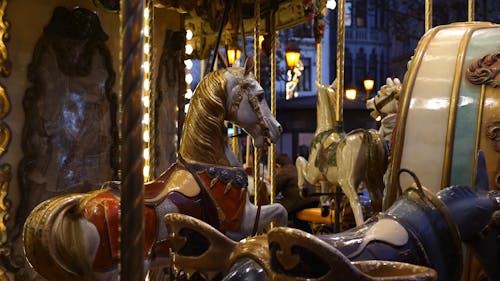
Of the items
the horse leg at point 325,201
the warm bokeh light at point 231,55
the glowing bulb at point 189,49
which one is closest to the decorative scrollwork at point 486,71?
the horse leg at point 325,201

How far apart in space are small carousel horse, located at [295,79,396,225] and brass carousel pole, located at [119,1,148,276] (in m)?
3.63

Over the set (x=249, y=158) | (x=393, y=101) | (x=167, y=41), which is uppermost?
(x=167, y=41)

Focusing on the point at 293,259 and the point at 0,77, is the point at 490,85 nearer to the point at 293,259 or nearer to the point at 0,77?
the point at 293,259

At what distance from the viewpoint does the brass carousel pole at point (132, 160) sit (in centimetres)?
136

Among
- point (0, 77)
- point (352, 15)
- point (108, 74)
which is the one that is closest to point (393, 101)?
point (108, 74)

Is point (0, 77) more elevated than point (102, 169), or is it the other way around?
point (0, 77)

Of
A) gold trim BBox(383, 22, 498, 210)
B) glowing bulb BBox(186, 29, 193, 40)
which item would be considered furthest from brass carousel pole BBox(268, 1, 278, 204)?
gold trim BBox(383, 22, 498, 210)

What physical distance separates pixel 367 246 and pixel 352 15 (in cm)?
3362

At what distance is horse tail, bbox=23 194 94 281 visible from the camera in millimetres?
3244

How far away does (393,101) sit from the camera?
279 inches

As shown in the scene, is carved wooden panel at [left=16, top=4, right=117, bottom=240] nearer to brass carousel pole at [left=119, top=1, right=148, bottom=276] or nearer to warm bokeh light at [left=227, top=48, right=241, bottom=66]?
warm bokeh light at [left=227, top=48, right=241, bottom=66]

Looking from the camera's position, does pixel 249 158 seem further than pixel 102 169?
Yes

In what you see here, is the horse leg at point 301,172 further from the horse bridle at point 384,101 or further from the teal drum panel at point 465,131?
the teal drum panel at point 465,131

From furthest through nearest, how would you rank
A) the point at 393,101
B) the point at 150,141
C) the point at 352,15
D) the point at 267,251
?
the point at 352,15 → the point at 393,101 → the point at 150,141 → the point at 267,251
